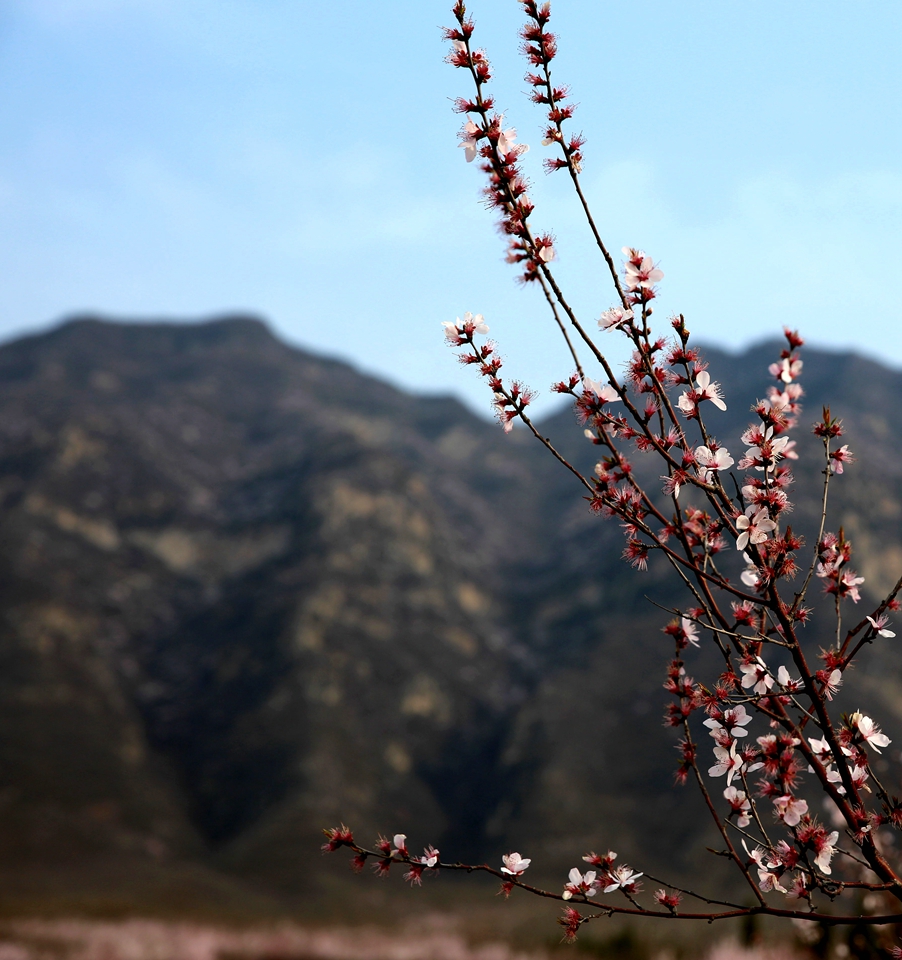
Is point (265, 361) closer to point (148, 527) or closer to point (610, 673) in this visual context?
point (148, 527)

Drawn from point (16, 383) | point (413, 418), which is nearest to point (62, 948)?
point (16, 383)

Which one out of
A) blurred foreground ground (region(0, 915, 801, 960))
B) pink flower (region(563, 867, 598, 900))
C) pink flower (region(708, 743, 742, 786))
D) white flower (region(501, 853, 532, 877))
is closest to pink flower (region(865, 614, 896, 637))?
pink flower (region(708, 743, 742, 786))

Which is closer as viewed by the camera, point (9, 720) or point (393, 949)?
point (393, 949)

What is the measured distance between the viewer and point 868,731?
3525mm

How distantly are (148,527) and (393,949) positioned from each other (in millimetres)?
65462

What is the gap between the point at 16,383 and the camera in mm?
110438

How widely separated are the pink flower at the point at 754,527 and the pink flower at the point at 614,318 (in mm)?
938

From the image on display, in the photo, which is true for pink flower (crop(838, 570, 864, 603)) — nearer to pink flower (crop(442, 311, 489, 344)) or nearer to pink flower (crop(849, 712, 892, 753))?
pink flower (crop(849, 712, 892, 753))

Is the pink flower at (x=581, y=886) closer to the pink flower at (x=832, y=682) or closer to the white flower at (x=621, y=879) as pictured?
the white flower at (x=621, y=879)

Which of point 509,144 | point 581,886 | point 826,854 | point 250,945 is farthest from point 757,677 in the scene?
point 250,945

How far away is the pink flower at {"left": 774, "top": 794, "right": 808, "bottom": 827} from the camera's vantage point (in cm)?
357

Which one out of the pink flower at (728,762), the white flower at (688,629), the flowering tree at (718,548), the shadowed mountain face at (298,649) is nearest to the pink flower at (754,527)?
the flowering tree at (718,548)

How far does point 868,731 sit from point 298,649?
69003mm

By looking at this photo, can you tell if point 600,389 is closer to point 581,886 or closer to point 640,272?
point 640,272
